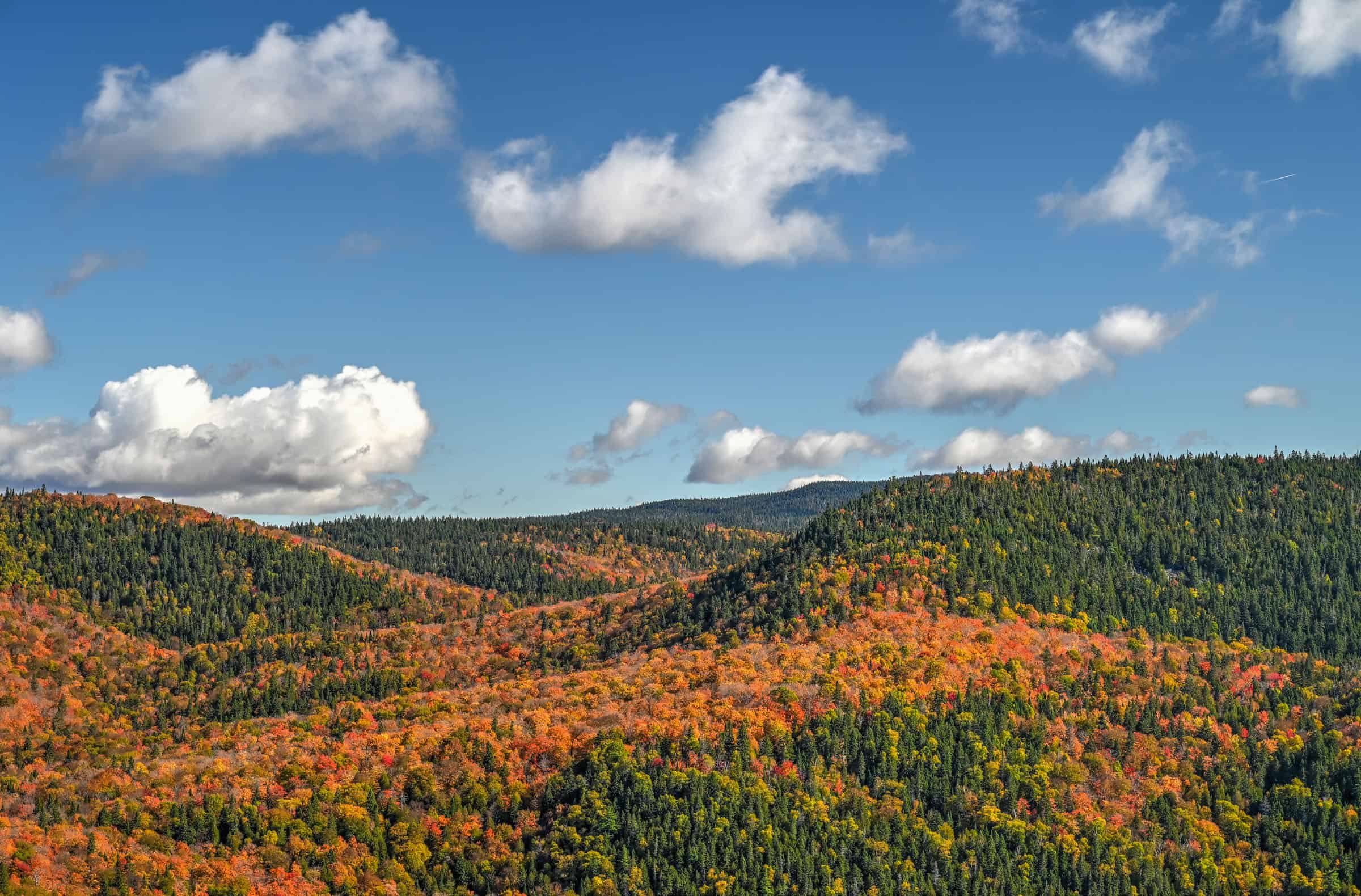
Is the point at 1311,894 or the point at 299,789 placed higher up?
the point at 299,789

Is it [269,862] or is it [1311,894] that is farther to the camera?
[1311,894]

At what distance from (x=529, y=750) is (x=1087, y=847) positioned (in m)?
95.6

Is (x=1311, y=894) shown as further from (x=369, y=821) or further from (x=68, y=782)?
(x=68, y=782)

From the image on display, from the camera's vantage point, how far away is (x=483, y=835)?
586 feet

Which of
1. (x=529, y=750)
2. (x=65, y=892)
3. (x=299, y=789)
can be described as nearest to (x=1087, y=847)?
(x=529, y=750)

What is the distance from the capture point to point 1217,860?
198m

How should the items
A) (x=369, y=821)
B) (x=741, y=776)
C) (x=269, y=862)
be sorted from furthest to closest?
(x=741, y=776), (x=369, y=821), (x=269, y=862)

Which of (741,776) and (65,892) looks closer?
(65,892)

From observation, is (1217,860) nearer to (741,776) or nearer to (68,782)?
(741,776)

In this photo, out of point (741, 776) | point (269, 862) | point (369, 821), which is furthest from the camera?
point (741, 776)

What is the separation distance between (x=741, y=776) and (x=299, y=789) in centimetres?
7001

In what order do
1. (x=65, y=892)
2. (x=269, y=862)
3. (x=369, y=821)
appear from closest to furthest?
(x=65, y=892)
(x=269, y=862)
(x=369, y=821)

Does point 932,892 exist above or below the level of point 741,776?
below

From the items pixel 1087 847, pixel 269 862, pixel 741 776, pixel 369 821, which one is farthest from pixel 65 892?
pixel 1087 847
